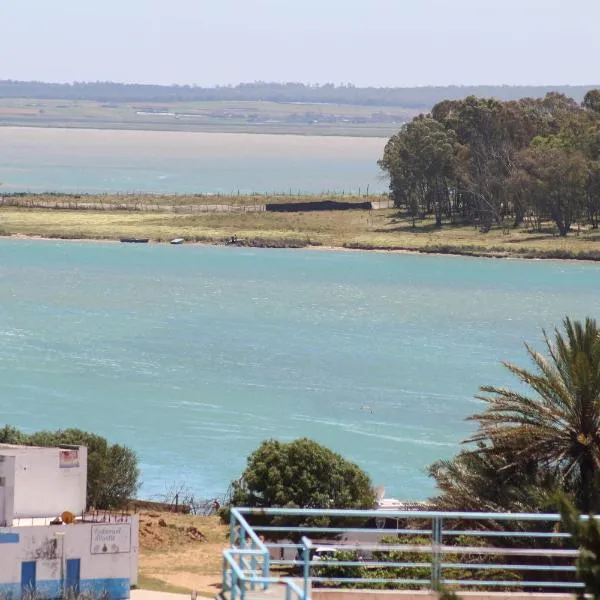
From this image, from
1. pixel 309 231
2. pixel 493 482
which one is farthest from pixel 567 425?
pixel 309 231

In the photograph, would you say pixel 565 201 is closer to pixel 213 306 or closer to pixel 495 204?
pixel 495 204

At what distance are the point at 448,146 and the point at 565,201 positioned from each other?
39.0 feet

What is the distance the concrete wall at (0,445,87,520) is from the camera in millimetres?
26547

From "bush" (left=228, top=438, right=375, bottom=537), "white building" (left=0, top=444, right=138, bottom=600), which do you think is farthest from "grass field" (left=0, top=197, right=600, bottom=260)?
"white building" (left=0, top=444, right=138, bottom=600)

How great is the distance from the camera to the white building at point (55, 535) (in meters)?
23.7

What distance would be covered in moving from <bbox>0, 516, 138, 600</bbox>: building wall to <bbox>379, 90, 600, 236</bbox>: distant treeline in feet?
254

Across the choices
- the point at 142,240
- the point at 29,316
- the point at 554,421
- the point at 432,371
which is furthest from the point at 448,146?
the point at 554,421

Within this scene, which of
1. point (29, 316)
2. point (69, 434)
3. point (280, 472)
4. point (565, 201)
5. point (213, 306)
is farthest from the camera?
point (565, 201)

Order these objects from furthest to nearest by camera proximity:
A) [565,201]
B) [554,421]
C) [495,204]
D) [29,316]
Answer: [495,204] → [565,201] → [29,316] → [554,421]

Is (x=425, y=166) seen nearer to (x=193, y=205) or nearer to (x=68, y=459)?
(x=193, y=205)

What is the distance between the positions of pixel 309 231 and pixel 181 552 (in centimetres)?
7996

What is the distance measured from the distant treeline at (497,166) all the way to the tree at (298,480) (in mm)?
72449

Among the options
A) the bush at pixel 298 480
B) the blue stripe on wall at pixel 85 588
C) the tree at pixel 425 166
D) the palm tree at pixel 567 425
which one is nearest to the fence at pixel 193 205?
the tree at pixel 425 166

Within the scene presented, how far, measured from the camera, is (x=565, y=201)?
10119 centimetres
